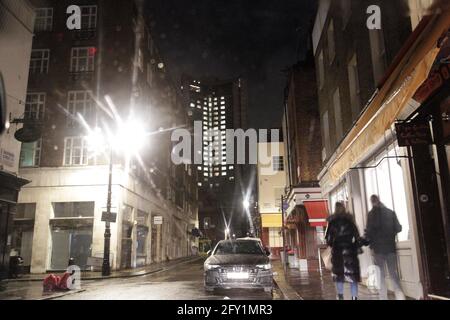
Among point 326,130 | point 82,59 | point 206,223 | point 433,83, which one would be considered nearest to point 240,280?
point 433,83

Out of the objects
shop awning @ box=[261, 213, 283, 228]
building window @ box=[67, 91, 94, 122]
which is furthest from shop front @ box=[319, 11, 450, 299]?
shop awning @ box=[261, 213, 283, 228]

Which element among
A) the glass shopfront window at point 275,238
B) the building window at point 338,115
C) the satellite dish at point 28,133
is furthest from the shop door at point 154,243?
the building window at point 338,115

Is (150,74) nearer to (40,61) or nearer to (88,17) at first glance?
(88,17)

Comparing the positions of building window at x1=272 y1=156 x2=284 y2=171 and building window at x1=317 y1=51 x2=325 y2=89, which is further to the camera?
building window at x1=272 y1=156 x2=284 y2=171

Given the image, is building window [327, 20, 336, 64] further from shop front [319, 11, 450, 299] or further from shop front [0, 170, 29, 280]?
shop front [0, 170, 29, 280]

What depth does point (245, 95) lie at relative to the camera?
153500 mm

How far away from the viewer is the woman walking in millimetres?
7251

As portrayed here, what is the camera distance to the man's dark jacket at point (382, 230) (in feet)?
23.9

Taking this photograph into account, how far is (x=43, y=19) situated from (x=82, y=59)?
4.33 meters

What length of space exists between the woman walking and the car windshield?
4.53 metres

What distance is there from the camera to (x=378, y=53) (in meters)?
11.5

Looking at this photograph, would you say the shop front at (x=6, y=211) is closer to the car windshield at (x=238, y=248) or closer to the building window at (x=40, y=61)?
the car windshield at (x=238, y=248)

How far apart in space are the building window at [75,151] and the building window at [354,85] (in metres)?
17.6

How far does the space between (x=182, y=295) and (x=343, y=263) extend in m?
5.13
